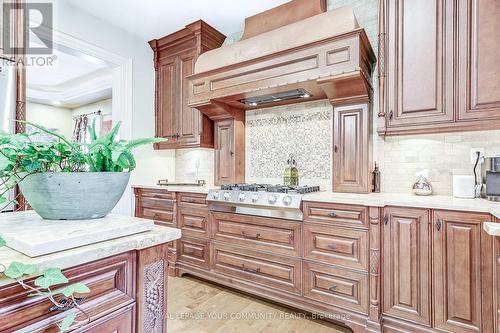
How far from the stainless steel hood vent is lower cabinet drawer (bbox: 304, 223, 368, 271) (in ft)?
4.09

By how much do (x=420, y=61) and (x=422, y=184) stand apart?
96 cm

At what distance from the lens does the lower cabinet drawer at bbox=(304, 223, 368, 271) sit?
6.29ft

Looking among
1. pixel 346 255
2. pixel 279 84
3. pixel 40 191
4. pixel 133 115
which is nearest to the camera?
pixel 40 191

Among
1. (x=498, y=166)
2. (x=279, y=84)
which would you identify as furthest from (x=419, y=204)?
(x=279, y=84)

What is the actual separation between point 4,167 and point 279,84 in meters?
2.04

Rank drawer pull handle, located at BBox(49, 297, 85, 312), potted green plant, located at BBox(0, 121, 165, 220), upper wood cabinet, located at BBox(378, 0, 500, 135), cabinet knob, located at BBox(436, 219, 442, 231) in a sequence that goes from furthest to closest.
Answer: upper wood cabinet, located at BBox(378, 0, 500, 135)
cabinet knob, located at BBox(436, 219, 442, 231)
potted green plant, located at BBox(0, 121, 165, 220)
drawer pull handle, located at BBox(49, 297, 85, 312)

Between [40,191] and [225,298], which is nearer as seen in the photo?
[40,191]

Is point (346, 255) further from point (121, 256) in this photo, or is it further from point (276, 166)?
point (121, 256)

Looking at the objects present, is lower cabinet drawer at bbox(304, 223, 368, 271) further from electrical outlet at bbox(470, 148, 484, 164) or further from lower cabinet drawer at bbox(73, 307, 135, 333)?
lower cabinet drawer at bbox(73, 307, 135, 333)

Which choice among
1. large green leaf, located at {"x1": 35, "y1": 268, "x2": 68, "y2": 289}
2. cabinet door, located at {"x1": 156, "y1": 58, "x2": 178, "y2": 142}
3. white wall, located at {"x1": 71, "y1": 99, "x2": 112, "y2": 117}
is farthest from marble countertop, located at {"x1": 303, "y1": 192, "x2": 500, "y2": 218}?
white wall, located at {"x1": 71, "y1": 99, "x2": 112, "y2": 117}

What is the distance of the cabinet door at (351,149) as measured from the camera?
92.7 inches

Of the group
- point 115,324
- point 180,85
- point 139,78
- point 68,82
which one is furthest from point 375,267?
point 68,82

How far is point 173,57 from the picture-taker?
351cm

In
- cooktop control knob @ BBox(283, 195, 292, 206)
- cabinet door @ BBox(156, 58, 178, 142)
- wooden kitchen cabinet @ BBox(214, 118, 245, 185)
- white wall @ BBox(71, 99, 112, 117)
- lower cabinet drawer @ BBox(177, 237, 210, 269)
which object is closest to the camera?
cooktop control knob @ BBox(283, 195, 292, 206)
